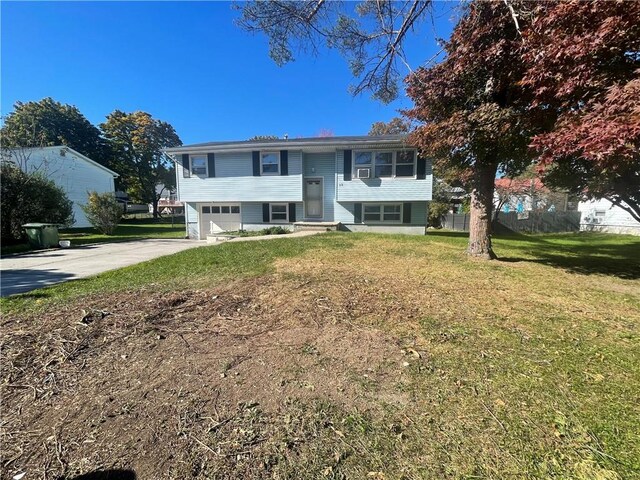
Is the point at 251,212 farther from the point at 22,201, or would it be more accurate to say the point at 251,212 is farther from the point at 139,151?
the point at 139,151

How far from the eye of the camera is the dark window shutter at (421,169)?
1452 centimetres

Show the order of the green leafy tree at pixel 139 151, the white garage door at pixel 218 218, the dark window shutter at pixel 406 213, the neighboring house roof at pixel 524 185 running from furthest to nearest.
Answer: the green leafy tree at pixel 139 151 < the neighboring house roof at pixel 524 185 < the white garage door at pixel 218 218 < the dark window shutter at pixel 406 213

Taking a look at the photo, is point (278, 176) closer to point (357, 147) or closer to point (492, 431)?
point (357, 147)

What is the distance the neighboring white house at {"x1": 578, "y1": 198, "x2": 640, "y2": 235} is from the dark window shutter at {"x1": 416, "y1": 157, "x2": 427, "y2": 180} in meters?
12.6

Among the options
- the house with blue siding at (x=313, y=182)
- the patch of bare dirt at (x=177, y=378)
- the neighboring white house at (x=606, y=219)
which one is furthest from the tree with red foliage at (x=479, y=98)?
the neighboring white house at (x=606, y=219)

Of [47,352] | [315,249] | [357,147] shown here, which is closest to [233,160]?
[357,147]

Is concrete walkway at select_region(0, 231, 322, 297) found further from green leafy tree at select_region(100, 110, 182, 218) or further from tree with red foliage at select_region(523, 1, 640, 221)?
green leafy tree at select_region(100, 110, 182, 218)

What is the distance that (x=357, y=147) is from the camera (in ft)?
49.2

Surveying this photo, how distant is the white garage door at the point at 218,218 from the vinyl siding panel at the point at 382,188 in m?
6.64

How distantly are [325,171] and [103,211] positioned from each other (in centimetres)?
1562

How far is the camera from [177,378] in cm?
248

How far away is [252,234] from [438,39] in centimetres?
1153

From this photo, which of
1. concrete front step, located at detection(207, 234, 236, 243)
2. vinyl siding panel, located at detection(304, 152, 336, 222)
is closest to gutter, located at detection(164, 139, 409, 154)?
vinyl siding panel, located at detection(304, 152, 336, 222)

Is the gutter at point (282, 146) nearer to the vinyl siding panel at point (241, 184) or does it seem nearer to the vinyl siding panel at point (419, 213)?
the vinyl siding panel at point (241, 184)
